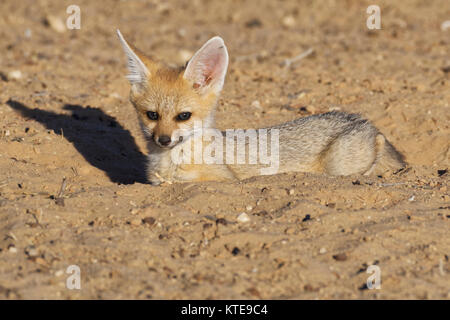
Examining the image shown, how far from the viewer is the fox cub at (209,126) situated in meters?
5.18

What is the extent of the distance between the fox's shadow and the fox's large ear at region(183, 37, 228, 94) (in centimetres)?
139

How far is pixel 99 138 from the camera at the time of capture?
7.04 m

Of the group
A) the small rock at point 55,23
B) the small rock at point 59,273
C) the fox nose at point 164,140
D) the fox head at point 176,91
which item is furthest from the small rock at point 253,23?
the small rock at point 59,273

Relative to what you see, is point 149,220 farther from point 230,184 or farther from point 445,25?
point 445,25

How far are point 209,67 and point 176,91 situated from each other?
0.38m

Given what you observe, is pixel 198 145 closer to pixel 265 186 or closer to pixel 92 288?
pixel 265 186

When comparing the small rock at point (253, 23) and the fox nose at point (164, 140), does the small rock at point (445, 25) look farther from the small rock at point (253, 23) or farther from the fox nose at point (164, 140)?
the fox nose at point (164, 140)

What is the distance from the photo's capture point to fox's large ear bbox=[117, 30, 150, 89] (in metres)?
5.25

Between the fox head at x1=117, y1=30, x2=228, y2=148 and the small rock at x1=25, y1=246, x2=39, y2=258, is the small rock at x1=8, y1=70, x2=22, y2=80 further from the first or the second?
the small rock at x1=25, y1=246, x2=39, y2=258

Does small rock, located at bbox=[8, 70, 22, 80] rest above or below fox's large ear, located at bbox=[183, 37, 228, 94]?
above

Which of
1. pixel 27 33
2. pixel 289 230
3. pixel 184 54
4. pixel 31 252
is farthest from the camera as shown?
pixel 27 33

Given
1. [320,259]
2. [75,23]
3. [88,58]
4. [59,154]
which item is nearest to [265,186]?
[320,259]

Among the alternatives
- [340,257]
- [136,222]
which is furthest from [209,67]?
[340,257]

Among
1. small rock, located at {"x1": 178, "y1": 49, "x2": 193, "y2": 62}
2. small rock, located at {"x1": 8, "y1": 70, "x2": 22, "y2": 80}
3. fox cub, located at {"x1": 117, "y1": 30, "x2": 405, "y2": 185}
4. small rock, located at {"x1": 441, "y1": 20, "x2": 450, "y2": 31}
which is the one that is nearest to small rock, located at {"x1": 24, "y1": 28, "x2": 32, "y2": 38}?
small rock, located at {"x1": 8, "y1": 70, "x2": 22, "y2": 80}
